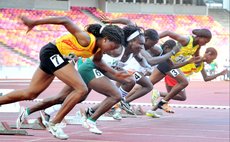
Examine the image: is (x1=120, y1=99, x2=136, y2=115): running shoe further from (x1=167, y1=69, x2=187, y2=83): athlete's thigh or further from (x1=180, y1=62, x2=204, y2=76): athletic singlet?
(x1=180, y1=62, x2=204, y2=76): athletic singlet

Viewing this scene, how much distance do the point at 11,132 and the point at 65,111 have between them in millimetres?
1345

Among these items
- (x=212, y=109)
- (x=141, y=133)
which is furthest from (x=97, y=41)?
(x=212, y=109)

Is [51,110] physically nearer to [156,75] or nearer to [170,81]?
[156,75]

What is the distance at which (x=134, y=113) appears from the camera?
15.9m

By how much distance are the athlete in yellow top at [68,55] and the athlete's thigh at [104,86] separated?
1.27 metres

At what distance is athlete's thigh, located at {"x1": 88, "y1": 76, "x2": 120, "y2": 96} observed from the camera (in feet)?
35.1

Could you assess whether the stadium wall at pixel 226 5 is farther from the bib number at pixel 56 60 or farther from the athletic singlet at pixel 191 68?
the bib number at pixel 56 60

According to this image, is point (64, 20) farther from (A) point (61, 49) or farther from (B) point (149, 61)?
(B) point (149, 61)

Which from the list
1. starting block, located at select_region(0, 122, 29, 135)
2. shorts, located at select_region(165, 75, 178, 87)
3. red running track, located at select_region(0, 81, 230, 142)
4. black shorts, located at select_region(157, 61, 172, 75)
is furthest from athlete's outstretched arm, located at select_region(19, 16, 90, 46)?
shorts, located at select_region(165, 75, 178, 87)

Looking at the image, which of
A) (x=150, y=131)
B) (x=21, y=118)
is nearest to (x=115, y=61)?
(x=150, y=131)

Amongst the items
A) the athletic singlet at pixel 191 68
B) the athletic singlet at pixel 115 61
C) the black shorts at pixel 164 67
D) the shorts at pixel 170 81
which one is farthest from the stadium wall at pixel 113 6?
the athletic singlet at pixel 115 61

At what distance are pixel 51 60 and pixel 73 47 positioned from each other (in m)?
0.34

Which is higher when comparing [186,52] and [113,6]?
[186,52]

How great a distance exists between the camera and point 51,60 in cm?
929
